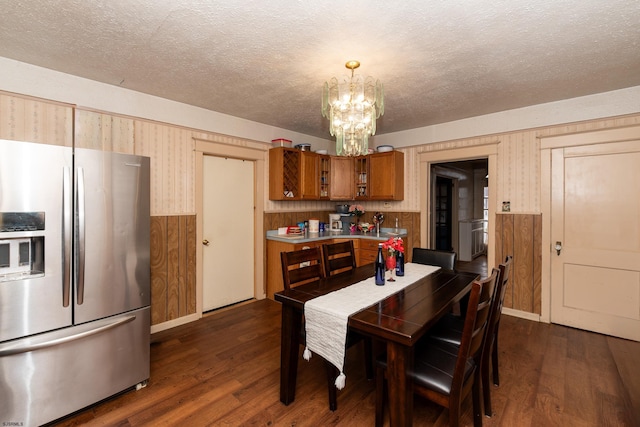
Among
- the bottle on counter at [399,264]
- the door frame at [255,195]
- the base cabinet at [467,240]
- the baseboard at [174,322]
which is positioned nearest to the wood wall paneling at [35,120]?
the door frame at [255,195]

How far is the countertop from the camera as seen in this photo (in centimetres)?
396

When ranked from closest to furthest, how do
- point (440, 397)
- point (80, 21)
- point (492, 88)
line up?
point (440, 397) → point (80, 21) → point (492, 88)

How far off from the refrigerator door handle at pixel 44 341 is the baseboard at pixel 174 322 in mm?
1227

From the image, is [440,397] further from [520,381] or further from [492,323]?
[520,381]

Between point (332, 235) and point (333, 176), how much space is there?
3.17 ft

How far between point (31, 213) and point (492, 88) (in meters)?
3.76

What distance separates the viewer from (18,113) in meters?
2.30

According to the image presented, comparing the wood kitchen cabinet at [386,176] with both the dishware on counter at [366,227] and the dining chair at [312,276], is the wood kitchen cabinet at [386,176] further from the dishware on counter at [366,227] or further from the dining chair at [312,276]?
the dining chair at [312,276]

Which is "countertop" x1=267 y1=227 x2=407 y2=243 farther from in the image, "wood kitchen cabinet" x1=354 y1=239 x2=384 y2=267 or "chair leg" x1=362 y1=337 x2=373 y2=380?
"chair leg" x1=362 y1=337 x2=373 y2=380

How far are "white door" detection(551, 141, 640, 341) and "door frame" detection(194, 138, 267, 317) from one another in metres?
3.54

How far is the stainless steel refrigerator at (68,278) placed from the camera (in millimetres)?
1645

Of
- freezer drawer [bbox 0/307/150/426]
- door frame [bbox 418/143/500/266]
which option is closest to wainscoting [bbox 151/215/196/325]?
freezer drawer [bbox 0/307/150/426]

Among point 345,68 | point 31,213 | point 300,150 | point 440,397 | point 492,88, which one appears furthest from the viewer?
point 300,150

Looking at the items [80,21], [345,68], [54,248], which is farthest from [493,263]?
[80,21]
